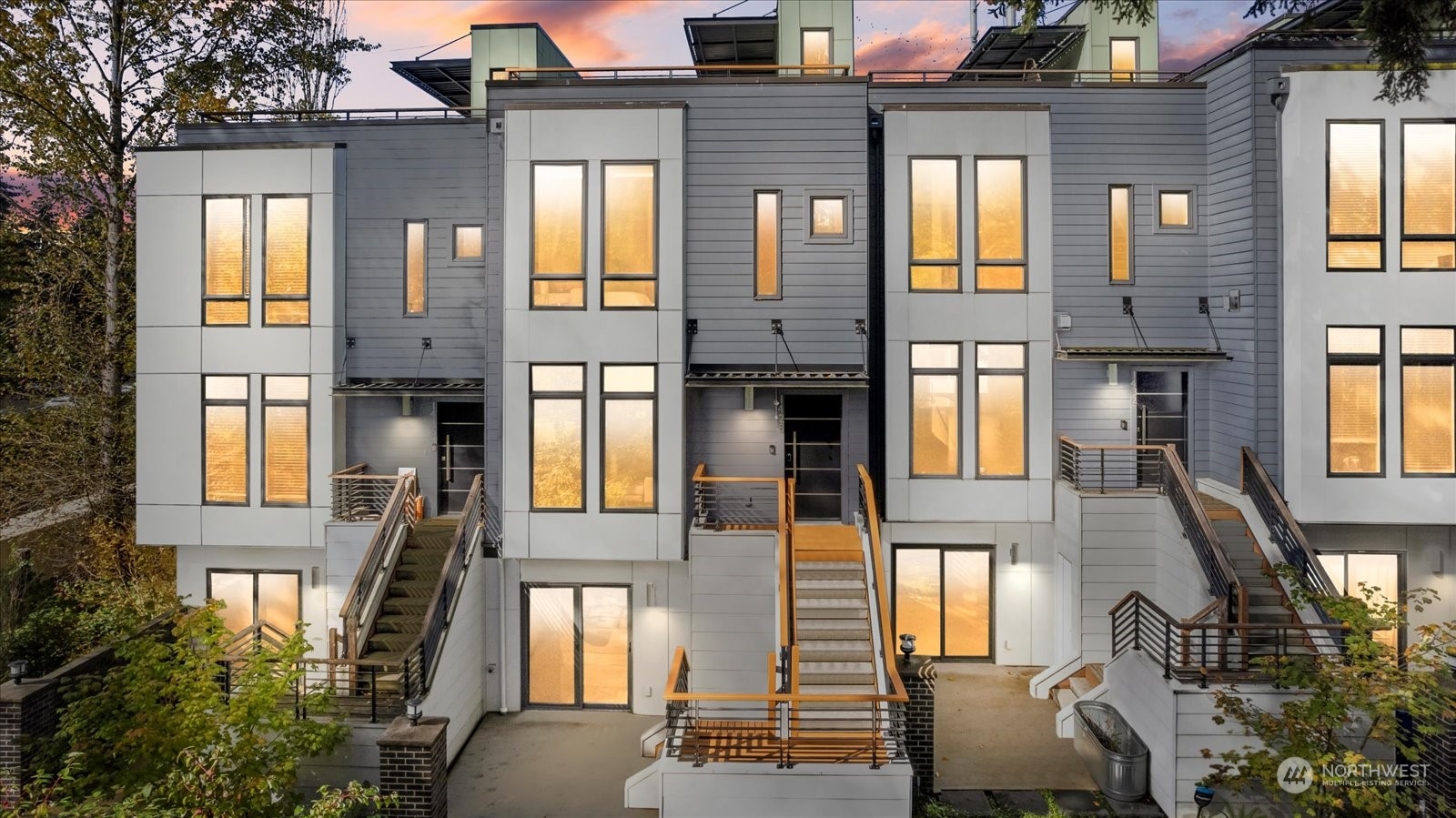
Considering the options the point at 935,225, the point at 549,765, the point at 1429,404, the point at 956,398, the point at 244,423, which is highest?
the point at 935,225

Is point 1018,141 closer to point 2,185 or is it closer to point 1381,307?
point 1381,307

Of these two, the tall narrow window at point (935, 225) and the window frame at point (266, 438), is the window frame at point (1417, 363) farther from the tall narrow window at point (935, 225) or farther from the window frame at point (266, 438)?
the window frame at point (266, 438)

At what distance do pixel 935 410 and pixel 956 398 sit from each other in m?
0.39

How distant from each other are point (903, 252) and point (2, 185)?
37490 mm

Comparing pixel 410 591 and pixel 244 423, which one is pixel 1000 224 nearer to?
pixel 410 591

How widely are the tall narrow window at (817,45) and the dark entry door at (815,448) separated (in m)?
6.62

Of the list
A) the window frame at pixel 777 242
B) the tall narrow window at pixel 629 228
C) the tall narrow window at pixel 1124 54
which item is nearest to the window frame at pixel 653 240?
the tall narrow window at pixel 629 228

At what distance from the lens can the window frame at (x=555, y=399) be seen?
502 inches

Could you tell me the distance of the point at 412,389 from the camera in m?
13.5

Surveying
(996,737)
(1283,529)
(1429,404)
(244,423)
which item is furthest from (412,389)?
(1429,404)

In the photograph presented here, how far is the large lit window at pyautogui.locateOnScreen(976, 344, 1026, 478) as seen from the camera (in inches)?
537

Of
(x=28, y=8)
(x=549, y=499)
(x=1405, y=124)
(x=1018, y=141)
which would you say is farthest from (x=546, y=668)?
(x=28, y=8)

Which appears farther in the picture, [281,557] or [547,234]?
[281,557]

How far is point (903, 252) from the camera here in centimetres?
1362
